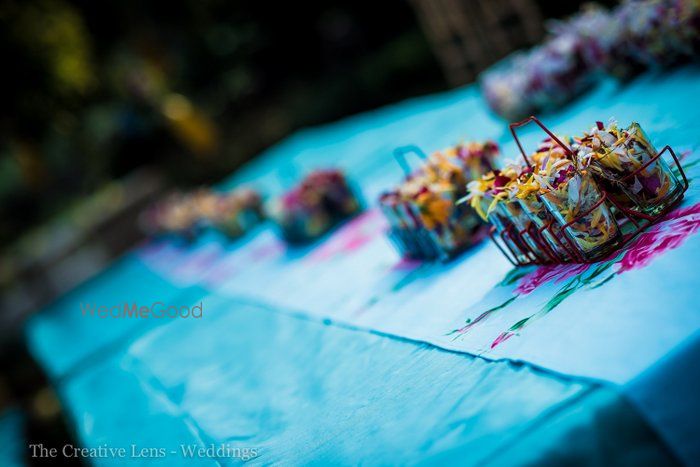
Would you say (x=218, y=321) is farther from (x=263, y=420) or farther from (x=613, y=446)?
(x=613, y=446)

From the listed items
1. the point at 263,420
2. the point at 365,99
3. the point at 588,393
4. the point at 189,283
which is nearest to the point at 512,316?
the point at 588,393

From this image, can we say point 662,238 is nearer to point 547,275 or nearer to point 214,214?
point 547,275

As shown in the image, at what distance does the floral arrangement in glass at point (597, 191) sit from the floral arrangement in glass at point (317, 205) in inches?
144

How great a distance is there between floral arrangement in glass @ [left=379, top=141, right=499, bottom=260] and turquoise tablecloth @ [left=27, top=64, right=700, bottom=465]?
0.58 feet

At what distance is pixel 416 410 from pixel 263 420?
114 centimetres

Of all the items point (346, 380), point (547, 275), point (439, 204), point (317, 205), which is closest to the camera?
point (547, 275)

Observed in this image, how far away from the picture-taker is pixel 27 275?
13297 millimetres

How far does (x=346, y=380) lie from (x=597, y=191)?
1.42 m

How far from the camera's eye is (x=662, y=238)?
88.0 inches

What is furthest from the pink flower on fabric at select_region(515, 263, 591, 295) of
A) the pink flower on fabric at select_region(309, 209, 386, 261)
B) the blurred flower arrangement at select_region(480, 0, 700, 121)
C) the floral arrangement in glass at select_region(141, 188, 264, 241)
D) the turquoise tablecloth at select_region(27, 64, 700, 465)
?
the floral arrangement in glass at select_region(141, 188, 264, 241)

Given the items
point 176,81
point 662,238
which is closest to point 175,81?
point 176,81

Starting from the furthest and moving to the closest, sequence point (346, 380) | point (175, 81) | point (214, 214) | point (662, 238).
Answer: point (175, 81) < point (214, 214) < point (346, 380) < point (662, 238)

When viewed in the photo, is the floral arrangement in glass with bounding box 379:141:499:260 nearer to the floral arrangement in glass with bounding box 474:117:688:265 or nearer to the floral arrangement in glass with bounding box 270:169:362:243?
the floral arrangement in glass with bounding box 474:117:688:265

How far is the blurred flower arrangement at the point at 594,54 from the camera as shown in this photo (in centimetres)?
407
